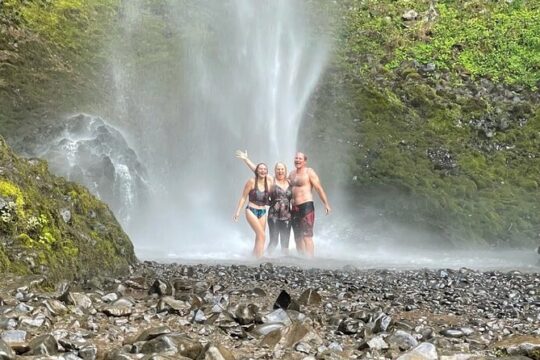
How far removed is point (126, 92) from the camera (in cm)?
1734

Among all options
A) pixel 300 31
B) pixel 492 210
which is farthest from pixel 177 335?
pixel 300 31

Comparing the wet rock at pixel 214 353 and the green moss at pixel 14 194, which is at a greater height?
the green moss at pixel 14 194

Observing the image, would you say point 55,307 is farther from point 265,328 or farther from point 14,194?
point 14,194

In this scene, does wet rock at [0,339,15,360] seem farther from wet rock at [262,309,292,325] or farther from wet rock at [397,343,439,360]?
wet rock at [397,343,439,360]

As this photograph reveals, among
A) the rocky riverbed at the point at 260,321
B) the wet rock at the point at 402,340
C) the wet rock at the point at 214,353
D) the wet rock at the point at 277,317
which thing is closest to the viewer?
the wet rock at the point at 214,353

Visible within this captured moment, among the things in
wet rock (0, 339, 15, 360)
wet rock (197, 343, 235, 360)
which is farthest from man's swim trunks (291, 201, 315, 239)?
wet rock (0, 339, 15, 360)

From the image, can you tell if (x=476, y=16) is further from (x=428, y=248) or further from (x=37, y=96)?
(x=37, y=96)

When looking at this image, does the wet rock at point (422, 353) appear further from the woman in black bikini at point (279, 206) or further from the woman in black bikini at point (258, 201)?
the woman in black bikini at point (279, 206)

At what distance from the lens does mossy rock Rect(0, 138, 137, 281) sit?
5371 mm

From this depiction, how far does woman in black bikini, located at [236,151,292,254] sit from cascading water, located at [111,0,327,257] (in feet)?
5.44

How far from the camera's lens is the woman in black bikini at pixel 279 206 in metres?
10.2

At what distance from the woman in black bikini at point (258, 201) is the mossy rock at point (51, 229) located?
2.94 meters

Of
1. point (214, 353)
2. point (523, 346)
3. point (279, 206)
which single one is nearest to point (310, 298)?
point (523, 346)

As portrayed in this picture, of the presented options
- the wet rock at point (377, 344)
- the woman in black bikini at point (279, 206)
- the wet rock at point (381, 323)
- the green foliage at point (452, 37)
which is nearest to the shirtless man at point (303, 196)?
the woman in black bikini at point (279, 206)
